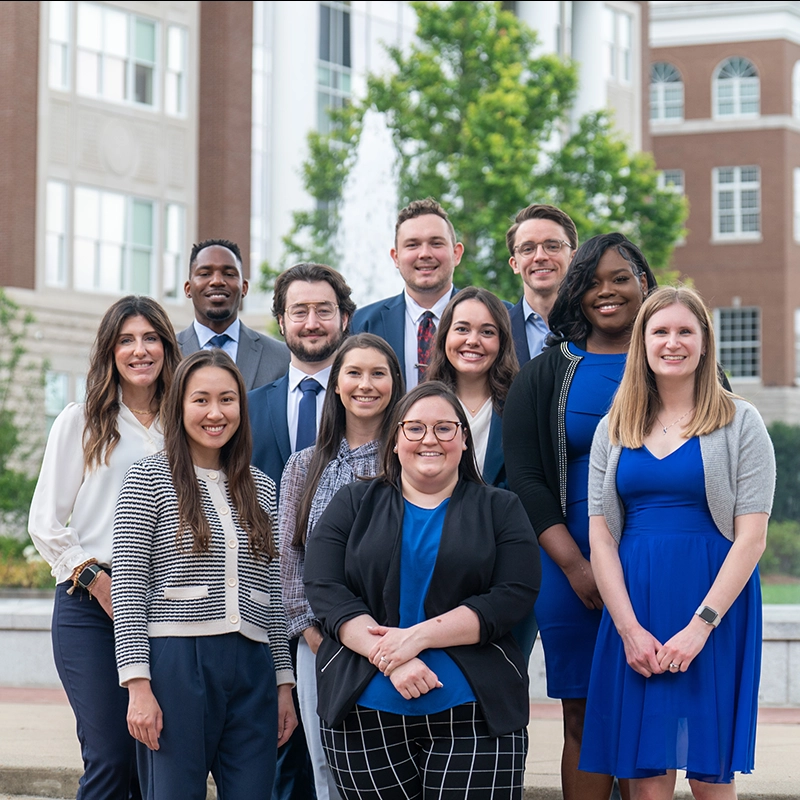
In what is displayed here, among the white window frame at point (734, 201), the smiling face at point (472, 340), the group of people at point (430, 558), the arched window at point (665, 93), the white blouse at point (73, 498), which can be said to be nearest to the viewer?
the group of people at point (430, 558)

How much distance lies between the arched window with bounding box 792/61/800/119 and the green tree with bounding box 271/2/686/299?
23050 millimetres

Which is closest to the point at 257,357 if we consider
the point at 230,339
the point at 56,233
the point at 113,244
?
the point at 230,339

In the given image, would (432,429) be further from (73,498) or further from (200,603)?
(73,498)

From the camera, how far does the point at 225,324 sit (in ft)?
22.9

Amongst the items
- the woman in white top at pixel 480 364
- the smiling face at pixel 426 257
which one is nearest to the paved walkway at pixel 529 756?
the woman in white top at pixel 480 364

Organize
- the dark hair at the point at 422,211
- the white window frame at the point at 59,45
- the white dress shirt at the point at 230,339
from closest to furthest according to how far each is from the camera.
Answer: the dark hair at the point at 422,211, the white dress shirt at the point at 230,339, the white window frame at the point at 59,45

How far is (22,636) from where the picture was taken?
33.6 ft

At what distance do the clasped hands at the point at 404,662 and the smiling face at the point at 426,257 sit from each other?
2495 mm

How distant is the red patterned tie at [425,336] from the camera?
21.1 ft

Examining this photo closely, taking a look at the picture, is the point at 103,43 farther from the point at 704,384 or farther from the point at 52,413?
the point at 704,384

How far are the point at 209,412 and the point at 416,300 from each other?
6.50 feet

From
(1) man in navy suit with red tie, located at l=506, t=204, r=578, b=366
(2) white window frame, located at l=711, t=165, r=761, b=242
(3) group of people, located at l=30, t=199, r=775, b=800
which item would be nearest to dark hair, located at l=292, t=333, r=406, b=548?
(3) group of people, located at l=30, t=199, r=775, b=800

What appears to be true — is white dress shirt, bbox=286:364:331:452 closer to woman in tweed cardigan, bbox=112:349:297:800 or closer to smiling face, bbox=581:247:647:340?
woman in tweed cardigan, bbox=112:349:297:800

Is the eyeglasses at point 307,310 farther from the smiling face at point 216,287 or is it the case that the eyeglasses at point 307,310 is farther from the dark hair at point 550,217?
the dark hair at point 550,217
